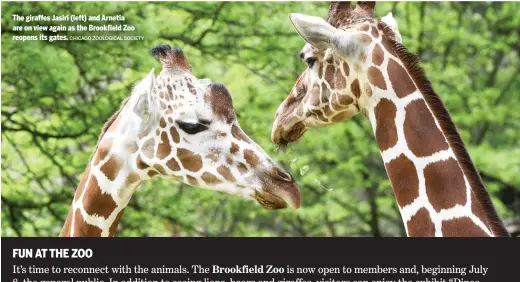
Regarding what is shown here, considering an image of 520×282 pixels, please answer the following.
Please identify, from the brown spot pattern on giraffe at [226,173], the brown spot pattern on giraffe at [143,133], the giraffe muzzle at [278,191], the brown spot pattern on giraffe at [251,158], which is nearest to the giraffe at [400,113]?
the giraffe muzzle at [278,191]

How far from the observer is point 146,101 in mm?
5773

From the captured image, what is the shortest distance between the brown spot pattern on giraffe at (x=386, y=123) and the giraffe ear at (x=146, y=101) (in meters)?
1.53

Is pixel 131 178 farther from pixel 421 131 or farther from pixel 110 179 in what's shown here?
pixel 421 131

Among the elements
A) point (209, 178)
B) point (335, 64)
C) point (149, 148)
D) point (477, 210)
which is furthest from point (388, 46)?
point (149, 148)

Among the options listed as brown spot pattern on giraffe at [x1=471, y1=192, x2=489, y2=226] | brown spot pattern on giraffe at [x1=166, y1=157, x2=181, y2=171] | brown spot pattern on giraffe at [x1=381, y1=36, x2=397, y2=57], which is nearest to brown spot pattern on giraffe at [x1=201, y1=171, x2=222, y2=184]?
brown spot pattern on giraffe at [x1=166, y1=157, x2=181, y2=171]

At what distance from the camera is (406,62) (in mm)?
5652

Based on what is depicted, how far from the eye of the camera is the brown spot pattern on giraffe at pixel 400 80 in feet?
18.3

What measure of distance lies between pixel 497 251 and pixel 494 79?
12.0 metres

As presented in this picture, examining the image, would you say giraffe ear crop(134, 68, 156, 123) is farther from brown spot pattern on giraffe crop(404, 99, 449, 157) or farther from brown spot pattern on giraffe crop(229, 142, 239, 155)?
brown spot pattern on giraffe crop(404, 99, 449, 157)

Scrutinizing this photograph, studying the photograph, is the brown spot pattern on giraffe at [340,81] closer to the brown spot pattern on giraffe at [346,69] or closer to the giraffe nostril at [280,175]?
the brown spot pattern on giraffe at [346,69]

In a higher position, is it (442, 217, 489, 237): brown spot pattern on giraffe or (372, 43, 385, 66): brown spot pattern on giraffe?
(372, 43, 385, 66): brown spot pattern on giraffe

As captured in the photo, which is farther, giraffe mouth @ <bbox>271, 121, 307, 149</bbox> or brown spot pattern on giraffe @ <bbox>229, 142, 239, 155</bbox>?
giraffe mouth @ <bbox>271, 121, 307, 149</bbox>

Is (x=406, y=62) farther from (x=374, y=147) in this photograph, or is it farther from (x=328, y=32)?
(x=374, y=147)

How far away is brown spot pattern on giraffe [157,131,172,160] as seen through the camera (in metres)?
5.77
